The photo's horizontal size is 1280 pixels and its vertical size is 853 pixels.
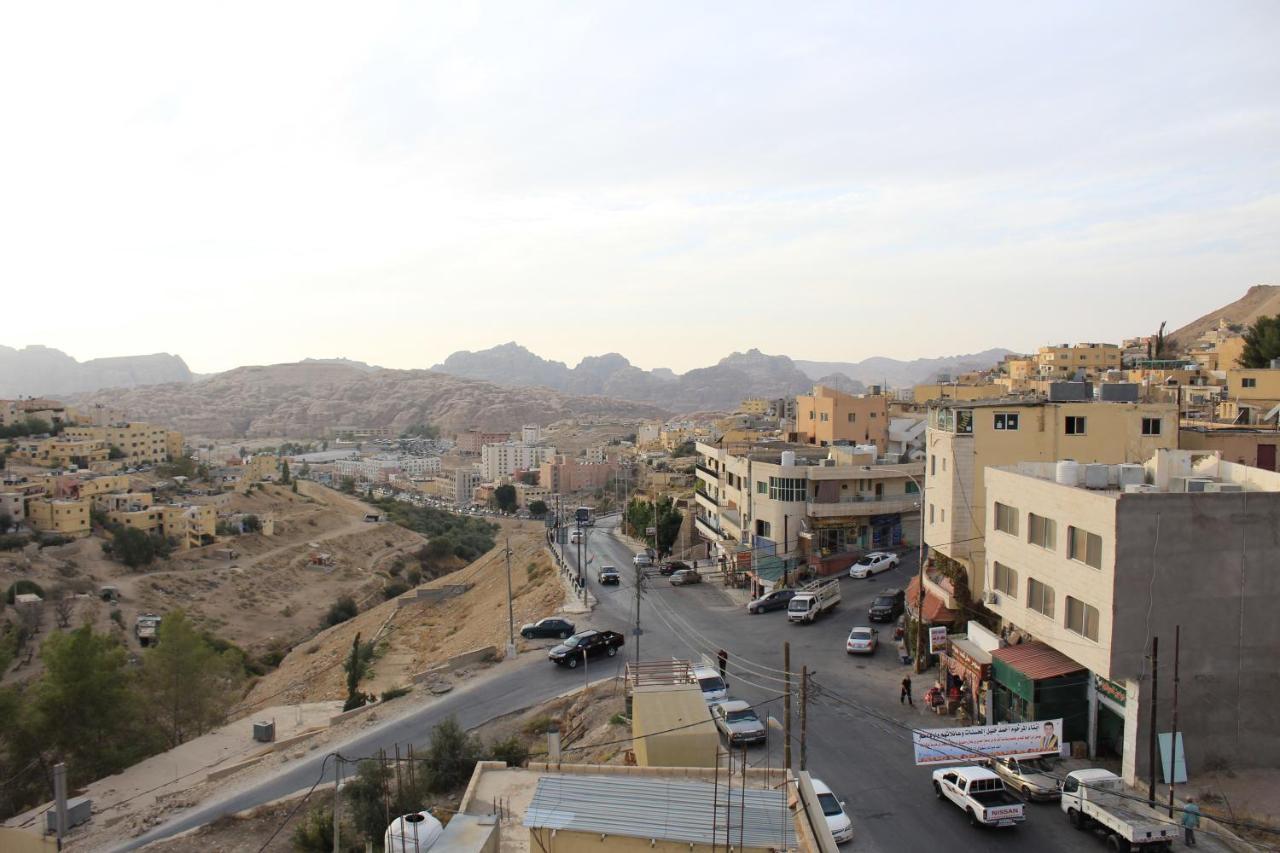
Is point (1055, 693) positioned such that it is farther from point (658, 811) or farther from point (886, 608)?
point (886, 608)

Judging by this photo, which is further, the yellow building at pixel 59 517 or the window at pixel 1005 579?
the yellow building at pixel 59 517

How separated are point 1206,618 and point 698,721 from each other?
9.62 metres

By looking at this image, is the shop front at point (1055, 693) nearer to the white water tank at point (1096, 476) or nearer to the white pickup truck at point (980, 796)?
the white pickup truck at point (980, 796)

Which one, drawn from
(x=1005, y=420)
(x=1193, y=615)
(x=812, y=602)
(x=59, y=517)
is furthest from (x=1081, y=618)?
(x=59, y=517)

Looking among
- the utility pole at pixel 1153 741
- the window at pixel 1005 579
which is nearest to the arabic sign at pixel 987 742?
the utility pole at pixel 1153 741

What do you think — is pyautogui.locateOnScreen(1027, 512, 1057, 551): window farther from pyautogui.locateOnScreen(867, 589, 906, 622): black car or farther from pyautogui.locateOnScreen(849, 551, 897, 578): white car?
pyautogui.locateOnScreen(849, 551, 897, 578): white car

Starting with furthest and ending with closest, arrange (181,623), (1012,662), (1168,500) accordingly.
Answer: (181,623)
(1012,662)
(1168,500)

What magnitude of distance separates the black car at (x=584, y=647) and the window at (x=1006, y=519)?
1310cm

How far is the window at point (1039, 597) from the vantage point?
61.5 feet

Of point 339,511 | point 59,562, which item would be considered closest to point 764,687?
point 59,562

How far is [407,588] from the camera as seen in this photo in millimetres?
72938

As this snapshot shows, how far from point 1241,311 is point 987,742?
146 metres

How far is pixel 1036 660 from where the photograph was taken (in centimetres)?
1836

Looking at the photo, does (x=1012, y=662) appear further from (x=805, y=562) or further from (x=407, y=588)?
(x=407, y=588)
